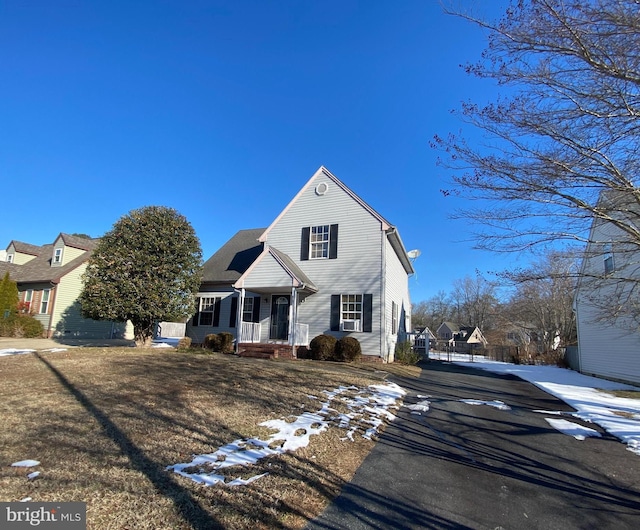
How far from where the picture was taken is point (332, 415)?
6172 millimetres

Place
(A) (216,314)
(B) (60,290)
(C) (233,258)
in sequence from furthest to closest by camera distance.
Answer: (B) (60,290), (C) (233,258), (A) (216,314)

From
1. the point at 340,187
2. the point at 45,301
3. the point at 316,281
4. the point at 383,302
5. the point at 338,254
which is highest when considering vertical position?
the point at 340,187

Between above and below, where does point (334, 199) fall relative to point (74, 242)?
above

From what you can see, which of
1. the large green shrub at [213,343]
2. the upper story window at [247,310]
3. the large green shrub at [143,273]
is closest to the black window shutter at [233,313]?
the upper story window at [247,310]

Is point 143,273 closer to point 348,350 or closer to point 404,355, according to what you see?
point 348,350

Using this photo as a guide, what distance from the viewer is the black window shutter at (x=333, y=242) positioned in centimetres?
1602

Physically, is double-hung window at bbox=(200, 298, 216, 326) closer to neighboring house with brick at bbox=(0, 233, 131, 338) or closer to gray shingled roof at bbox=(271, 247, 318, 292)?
gray shingled roof at bbox=(271, 247, 318, 292)

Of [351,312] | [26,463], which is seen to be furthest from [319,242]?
[26,463]

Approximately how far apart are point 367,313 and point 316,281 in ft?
8.80

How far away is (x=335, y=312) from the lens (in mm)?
15453

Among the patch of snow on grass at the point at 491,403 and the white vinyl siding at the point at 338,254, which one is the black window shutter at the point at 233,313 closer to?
the white vinyl siding at the point at 338,254

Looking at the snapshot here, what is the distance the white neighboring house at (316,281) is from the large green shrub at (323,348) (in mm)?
984

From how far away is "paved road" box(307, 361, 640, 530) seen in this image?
10.8 ft

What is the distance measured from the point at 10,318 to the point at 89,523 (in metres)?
21.2
